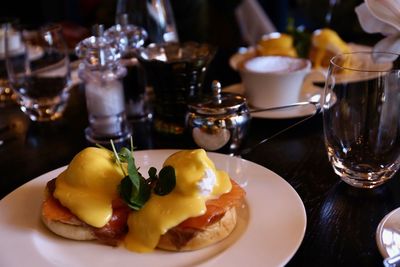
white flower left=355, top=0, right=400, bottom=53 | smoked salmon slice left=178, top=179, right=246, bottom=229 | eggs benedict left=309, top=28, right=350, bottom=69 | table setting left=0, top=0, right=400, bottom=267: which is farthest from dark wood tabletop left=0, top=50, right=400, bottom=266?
eggs benedict left=309, top=28, right=350, bottom=69

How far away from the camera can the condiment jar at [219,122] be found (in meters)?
0.90

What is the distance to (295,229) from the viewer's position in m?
0.65

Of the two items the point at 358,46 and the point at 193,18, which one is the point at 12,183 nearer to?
the point at 358,46

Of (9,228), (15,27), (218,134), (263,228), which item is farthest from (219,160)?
(15,27)

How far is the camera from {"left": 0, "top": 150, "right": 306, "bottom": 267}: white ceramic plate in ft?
2.01

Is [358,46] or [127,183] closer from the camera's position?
[127,183]

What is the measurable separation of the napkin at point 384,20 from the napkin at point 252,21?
138cm

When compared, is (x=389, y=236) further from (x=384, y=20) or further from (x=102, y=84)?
(x=102, y=84)

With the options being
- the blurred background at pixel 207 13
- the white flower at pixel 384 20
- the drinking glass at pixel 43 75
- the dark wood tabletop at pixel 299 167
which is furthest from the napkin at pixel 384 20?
the blurred background at pixel 207 13

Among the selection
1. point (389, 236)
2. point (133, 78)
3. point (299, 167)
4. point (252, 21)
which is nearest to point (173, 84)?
point (133, 78)

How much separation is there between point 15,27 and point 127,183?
0.87 meters

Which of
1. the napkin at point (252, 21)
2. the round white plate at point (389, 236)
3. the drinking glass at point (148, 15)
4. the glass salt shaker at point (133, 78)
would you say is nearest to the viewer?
the round white plate at point (389, 236)

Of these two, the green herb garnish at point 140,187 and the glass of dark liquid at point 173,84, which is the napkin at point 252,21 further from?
the green herb garnish at point 140,187

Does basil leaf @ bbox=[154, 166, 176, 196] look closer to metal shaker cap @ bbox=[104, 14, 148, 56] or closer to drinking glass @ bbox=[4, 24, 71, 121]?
metal shaker cap @ bbox=[104, 14, 148, 56]
